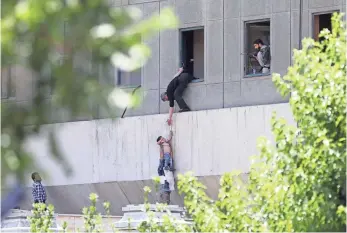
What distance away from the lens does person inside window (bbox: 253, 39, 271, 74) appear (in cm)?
3334

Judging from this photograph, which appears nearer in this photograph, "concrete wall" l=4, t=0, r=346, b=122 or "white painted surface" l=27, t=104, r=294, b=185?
"concrete wall" l=4, t=0, r=346, b=122

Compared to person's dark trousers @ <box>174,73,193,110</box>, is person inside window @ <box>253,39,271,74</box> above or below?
above

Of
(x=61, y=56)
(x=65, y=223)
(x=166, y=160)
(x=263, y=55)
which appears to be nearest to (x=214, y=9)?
(x=263, y=55)

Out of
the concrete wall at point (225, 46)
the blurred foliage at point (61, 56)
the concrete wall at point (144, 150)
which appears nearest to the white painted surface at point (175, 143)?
the concrete wall at point (144, 150)

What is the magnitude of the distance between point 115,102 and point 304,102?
1174cm

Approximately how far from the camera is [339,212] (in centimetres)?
1639

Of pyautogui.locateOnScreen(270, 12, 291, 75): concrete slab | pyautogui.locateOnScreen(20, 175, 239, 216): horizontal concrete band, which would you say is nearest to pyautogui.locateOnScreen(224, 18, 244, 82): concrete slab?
pyautogui.locateOnScreen(270, 12, 291, 75): concrete slab

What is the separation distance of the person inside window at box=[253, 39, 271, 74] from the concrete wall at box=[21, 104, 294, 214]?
0.97m

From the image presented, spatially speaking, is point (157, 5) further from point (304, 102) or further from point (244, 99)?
point (304, 102)

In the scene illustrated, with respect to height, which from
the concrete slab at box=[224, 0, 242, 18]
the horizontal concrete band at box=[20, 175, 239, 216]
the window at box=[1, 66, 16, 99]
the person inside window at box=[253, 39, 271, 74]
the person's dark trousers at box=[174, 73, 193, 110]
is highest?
the concrete slab at box=[224, 0, 242, 18]

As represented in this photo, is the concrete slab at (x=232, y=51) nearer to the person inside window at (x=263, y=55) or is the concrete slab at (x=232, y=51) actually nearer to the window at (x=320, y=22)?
the person inside window at (x=263, y=55)

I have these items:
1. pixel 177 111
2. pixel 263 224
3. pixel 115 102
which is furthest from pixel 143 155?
pixel 115 102

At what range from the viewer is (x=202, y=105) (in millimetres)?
34781

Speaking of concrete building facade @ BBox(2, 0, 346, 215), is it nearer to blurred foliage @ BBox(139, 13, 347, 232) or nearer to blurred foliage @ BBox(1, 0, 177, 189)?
blurred foliage @ BBox(139, 13, 347, 232)
